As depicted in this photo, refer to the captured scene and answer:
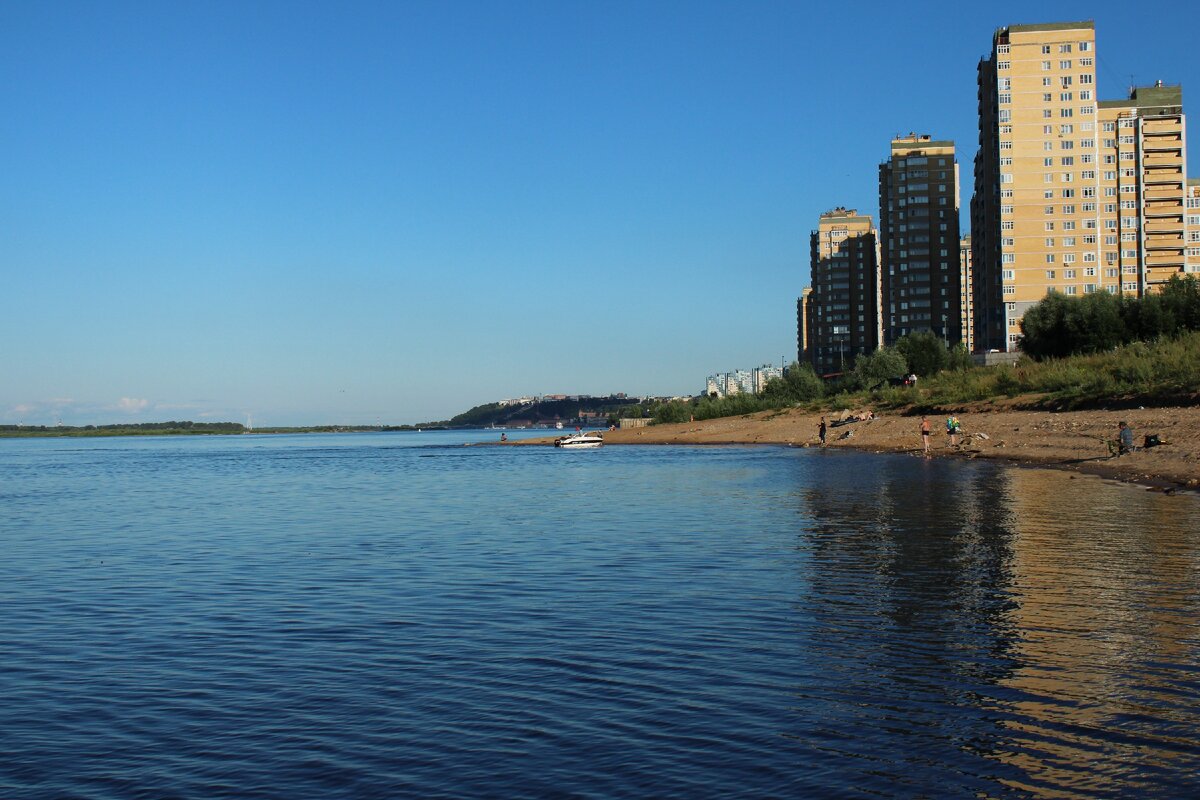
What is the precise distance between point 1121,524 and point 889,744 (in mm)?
18730

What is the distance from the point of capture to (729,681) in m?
12.5

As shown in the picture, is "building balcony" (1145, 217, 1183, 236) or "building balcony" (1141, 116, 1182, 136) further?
"building balcony" (1145, 217, 1183, 236)

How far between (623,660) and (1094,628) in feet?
→ 21.9

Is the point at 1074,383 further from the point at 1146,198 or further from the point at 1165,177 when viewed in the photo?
the point at 1165,177

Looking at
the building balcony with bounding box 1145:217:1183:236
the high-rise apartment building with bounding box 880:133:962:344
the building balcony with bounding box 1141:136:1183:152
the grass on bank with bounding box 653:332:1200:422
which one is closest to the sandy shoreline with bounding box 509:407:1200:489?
the grass on bank with bounding box 653:332:1200:422

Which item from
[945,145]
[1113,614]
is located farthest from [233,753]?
[945,145]

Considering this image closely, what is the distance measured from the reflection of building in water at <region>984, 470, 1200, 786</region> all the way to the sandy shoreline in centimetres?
1288

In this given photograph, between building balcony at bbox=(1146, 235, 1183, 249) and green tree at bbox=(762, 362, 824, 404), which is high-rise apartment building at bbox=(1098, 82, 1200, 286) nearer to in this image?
building balcony at bbox=(1146, 235, 1183, 249)

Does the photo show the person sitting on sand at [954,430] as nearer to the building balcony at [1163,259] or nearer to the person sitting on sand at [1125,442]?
the person sitting on sand at [1125,442]

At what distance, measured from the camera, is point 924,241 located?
570 ft

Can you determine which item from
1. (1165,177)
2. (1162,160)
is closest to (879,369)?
(1165,177)

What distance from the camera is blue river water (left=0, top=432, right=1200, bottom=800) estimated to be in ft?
31.8

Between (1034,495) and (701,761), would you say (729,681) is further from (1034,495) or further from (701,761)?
(1034,495)

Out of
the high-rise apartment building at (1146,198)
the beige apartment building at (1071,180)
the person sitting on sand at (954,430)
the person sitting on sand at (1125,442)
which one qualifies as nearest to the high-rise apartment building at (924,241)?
the beige apartment building at (1071,180)
